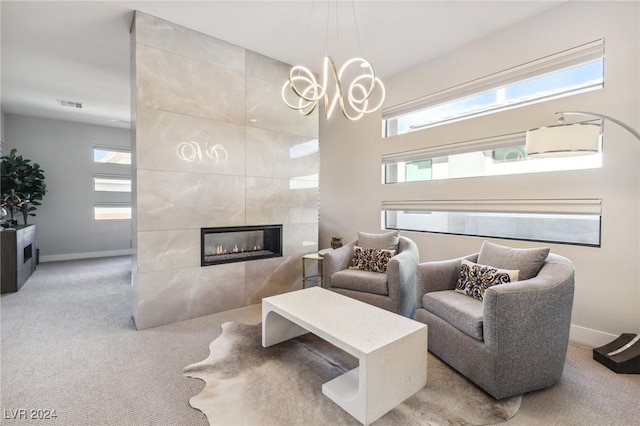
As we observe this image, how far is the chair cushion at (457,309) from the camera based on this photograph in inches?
79.8

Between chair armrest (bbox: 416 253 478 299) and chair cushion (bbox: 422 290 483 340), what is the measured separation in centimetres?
6

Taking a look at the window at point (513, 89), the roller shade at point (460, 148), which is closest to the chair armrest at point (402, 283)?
the roller shade at point (460, 148)

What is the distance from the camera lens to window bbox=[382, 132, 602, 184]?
295cm

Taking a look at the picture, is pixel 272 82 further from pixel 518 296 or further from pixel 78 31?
pixel 518 296

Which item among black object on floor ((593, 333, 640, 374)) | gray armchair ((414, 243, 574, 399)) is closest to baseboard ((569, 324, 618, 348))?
black object on floor ((593, 333, 640, 374))

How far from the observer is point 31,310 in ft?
11.4

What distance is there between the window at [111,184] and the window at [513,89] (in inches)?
249

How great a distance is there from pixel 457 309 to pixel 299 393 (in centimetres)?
123

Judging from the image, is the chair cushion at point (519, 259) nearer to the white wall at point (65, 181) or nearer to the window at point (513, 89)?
the window at point (513, 89)

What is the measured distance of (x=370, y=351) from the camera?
5.44 ft

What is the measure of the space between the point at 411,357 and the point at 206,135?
296 cm

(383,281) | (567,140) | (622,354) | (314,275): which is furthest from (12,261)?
(622,354)

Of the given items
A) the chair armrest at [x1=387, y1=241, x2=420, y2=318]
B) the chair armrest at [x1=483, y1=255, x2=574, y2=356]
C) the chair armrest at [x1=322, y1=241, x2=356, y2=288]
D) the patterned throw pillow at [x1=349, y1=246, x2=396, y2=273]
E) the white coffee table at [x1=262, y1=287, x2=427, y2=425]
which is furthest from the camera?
the chair armrest at [x1=322, y1=241, x2=356, y2=288]

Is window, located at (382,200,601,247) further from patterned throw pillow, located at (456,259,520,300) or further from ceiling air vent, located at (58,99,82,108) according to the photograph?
ceiling air vent, located at (58,99,82,108)
